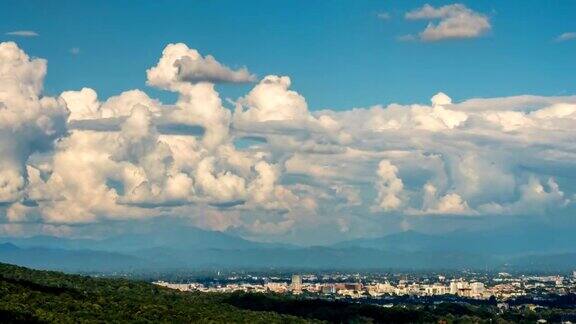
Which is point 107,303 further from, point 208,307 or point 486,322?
point 486,322

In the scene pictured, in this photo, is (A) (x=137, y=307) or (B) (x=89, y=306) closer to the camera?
(B) (x=89, y=306)

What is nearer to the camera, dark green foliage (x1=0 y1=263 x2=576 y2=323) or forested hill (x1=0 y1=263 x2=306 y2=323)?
forested hill (x1=0 y1=263 x2=306 y2=323)

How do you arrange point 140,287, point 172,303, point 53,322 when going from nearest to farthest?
point 53,322
point 172,303
point 140,287

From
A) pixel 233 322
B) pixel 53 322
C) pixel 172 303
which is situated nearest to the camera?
pixel 53 322

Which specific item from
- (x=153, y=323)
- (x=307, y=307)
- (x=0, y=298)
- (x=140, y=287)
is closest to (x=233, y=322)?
(x=153, y=323)

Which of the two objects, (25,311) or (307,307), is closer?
(25,311)

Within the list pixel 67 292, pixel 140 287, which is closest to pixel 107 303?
pixel 67 292

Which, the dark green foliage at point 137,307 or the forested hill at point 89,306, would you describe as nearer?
the forested hill at point 89,306
